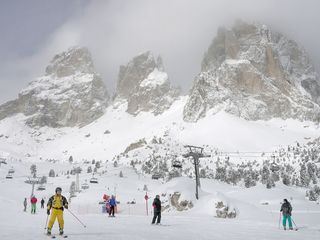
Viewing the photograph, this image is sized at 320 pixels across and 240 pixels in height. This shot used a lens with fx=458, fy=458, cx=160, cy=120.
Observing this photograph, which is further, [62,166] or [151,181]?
[62,166]

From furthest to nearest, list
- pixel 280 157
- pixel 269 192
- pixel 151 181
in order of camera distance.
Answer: pixel 280 157
pixel 151 181
pixel 269 192

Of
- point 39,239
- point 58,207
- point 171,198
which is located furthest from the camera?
point 171,198

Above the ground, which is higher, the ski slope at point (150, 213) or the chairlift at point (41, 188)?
the chairlift at point (41, 188)

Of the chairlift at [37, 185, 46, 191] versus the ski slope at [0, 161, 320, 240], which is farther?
the chairlift at [37, 185, 46, 191]

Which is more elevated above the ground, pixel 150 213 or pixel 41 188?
pixel 41 188

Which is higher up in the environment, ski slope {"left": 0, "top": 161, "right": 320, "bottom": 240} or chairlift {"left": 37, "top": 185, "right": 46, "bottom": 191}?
chairlift {"left": 37, "top": 185, "right": 46, "bottom": 191}

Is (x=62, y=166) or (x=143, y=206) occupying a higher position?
(x=62, y=166)

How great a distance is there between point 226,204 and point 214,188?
50.5 m

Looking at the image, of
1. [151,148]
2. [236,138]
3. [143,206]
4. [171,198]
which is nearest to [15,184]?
[143,206]

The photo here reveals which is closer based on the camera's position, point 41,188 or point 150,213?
point 150,213

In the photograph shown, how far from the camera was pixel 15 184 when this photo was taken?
87062 millimetres

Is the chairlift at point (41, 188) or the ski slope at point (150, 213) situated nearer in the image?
the ski slope at point (150, 213)

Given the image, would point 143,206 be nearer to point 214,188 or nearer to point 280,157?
point 214,188

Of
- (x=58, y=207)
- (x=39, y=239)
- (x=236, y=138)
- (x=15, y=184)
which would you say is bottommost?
(x=39, y=239)
